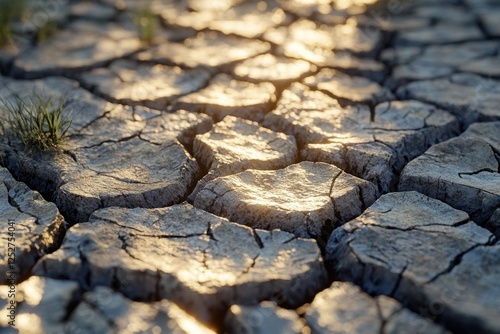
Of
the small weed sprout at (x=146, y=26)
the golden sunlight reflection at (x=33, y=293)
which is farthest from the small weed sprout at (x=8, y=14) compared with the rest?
the golden sunlight reflection at (x=33, y=293)

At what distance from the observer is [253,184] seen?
192 cm

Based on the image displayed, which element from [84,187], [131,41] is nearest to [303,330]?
[84,187]

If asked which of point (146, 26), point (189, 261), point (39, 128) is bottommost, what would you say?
point (189, 261)

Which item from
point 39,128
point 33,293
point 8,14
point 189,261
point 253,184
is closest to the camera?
point 33,293

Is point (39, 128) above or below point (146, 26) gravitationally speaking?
below

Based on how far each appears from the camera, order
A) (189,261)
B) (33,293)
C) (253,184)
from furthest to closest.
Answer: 1. (253,184)
2. (189,261)
3. (33,293)

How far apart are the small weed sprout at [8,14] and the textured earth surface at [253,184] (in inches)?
1.4

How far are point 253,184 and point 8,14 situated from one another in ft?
8.13

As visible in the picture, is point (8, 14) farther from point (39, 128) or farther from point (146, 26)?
point (39, 128)

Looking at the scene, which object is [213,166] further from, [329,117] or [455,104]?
[455,104]

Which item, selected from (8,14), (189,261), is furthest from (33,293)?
(8,14)

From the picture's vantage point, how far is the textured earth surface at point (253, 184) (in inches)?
56.3

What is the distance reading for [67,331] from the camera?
4.37 feet

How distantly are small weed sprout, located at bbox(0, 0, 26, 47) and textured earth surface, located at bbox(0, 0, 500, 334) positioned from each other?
0.04m
